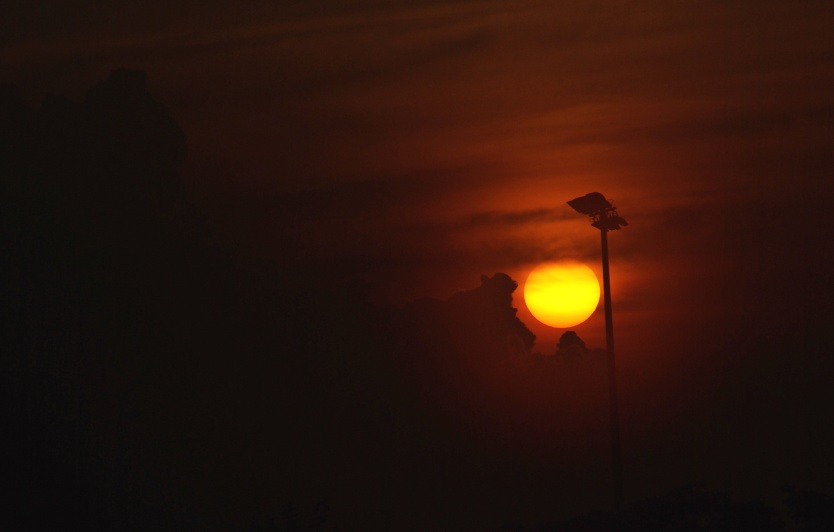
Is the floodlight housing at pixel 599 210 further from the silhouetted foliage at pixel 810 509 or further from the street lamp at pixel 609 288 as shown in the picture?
the silhouetted foliage at pixel 810 509

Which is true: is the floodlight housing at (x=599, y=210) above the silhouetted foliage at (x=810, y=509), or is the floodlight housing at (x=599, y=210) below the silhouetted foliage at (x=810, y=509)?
above

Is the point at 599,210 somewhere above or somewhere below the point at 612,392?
above

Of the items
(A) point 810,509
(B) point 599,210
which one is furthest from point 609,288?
(A) point 810,509

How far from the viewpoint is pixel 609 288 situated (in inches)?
1227

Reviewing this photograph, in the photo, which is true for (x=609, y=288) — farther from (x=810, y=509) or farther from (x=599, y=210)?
(x=810, y=509)

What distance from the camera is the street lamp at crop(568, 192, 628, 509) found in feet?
99.0

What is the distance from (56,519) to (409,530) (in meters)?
27.1

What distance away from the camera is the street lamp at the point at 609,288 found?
3017cm

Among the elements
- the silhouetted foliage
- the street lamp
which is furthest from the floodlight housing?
the silhouetted foliage

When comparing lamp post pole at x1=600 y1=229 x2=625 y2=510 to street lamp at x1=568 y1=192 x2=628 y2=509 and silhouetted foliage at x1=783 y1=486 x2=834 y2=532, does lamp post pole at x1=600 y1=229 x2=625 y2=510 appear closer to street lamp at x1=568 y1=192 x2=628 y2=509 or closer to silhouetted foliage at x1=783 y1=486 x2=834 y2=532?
street lamp at x1=568 y1=192 x2=628 y2=509

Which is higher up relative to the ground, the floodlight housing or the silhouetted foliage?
the floodlight housing

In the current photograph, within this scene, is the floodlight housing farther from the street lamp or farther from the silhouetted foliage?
the silhouetted foliage

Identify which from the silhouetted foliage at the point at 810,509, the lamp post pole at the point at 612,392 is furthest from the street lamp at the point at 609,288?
the silhouetted foliage at the point at 810,509

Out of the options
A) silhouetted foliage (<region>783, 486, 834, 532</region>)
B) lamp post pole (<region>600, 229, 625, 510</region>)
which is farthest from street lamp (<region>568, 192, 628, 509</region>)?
silhouetted foliage (<region>783, 486, 834, 532</region>)
